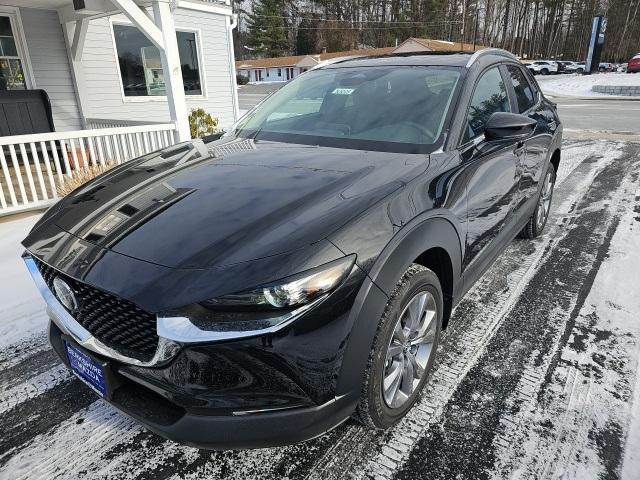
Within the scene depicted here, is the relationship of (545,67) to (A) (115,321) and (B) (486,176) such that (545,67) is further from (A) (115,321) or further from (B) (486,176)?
(A) (115,321)

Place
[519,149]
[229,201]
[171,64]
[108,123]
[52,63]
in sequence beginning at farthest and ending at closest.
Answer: [108,123], [52,63], [171,64], [519,149], [229,201]

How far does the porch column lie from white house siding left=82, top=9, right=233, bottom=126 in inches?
115

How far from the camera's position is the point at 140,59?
987 centimetres

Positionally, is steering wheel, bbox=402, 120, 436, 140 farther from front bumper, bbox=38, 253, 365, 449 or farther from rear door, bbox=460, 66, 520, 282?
front bumper, bbox=38, 253, 365, 449

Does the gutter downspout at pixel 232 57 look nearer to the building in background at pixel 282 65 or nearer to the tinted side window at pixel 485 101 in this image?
the tinted side window at pixel 485 101

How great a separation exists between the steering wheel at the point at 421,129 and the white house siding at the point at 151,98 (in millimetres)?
8353

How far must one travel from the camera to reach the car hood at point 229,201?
1.68m

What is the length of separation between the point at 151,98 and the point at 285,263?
33.0 ft

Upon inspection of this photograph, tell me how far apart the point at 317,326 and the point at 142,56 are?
10155 mm

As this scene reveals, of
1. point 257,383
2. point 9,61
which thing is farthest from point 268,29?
point 257,383

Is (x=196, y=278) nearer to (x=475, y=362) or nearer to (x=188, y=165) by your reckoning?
→ (x=188, y=165)

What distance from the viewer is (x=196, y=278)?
154 cm

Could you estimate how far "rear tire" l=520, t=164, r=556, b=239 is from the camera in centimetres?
424

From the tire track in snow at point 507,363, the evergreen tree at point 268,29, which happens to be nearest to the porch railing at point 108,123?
the tire track in snow at point 507,363
